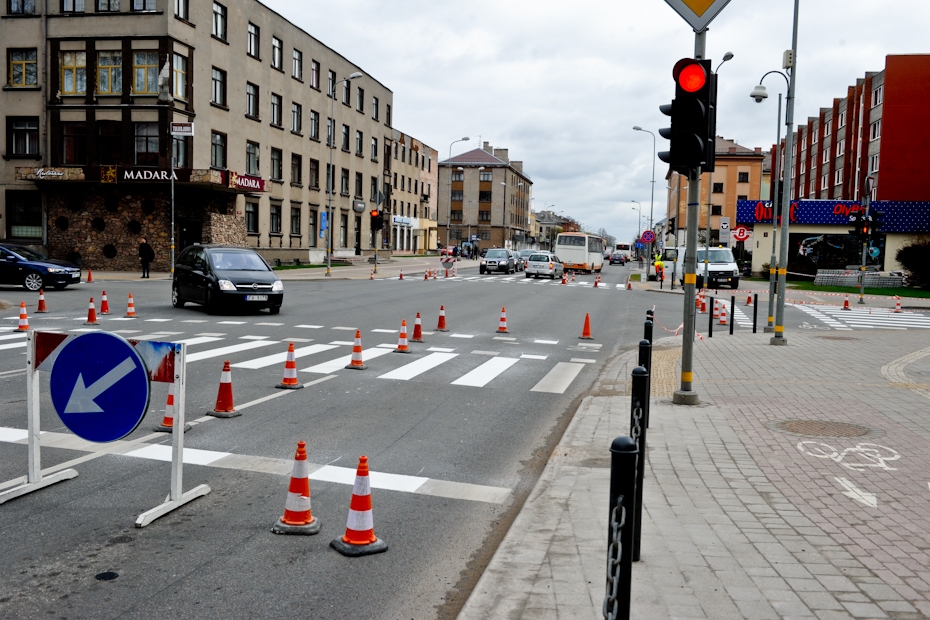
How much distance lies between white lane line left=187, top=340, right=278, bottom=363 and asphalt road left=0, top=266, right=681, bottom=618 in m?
0.10

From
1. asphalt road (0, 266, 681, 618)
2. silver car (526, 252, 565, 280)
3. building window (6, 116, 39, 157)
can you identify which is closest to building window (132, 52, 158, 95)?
building window (6, 116, 39, 157)

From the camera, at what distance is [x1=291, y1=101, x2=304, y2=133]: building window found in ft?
171

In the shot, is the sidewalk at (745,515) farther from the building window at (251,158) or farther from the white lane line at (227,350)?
the building window at (251,158)

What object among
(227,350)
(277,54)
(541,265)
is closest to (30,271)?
(227,350)

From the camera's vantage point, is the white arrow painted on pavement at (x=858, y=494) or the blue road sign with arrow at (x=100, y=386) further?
the white arrow painted on pavement at (x=858, y=494)

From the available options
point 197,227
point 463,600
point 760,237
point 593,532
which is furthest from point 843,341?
point 760,237

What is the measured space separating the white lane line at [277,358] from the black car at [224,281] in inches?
233

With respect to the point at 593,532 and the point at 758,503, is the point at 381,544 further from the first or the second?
the point at 758,503

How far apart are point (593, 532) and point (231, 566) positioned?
212 cm

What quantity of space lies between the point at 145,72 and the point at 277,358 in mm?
30740

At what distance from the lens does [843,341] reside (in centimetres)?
1730

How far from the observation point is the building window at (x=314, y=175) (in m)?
54.8

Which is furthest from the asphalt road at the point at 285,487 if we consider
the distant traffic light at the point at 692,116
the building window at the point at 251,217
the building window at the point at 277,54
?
the building window at the point at 277,54

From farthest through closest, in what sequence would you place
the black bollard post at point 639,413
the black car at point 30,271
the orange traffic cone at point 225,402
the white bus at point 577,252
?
the white bus at point 577,252 < the black car at point 30,271 < the orange traffic cone at point 225,402 < the black bollard post at point 639,413
